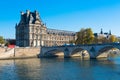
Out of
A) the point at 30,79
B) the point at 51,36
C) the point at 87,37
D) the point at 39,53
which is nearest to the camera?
the point at 30,79

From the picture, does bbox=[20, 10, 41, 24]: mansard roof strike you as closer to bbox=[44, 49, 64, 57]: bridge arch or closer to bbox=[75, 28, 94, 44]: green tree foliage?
bbox=[44, 49, 64, 57]: bridge arch

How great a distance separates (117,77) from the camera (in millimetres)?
41000

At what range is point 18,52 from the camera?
283 feet

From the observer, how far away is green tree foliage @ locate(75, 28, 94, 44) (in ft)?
322

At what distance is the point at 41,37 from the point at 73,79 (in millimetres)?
70161

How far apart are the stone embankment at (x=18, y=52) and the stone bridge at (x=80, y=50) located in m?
2.94

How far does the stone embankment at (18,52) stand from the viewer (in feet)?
266

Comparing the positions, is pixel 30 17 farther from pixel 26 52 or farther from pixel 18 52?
pixel 18 52

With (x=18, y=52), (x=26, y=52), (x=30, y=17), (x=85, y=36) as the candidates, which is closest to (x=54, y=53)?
(x=26, y=52)

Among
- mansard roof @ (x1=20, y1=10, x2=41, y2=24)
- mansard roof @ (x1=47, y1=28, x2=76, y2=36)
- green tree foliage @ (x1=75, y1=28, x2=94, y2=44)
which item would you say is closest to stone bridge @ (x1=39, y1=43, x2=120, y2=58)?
green tree foliage @ (x1=75, y1=28, x2=94, y2=44)

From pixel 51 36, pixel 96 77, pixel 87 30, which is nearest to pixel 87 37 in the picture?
pixel 87 30

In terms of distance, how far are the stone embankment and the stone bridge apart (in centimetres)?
294

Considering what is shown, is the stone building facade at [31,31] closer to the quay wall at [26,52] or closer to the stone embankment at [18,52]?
the quay wall at [26,52]

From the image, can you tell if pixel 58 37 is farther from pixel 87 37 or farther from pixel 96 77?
pixel 96 77
